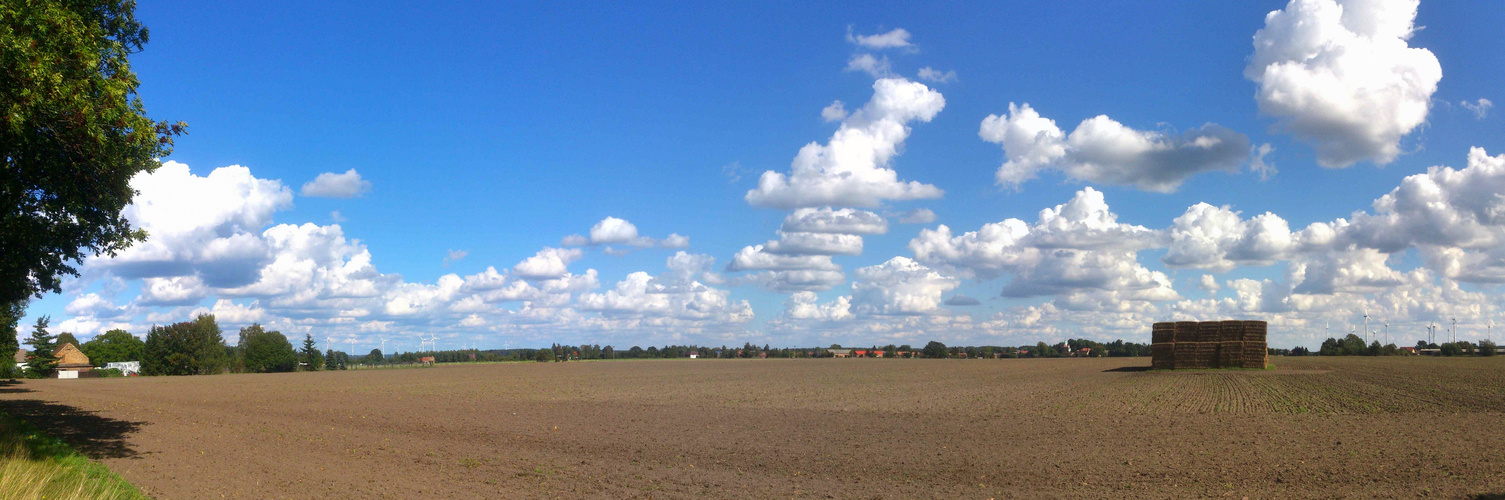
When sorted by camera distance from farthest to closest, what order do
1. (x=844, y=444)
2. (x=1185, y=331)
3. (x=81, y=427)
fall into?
(x=1185, y=331)
(x=81, y=427)
(x=844, y=444)

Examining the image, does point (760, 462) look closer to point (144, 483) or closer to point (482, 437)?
point (482, 437)

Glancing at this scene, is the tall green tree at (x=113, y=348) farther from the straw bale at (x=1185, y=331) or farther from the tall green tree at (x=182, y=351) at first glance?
the straw bale at (x=1185, y=331)

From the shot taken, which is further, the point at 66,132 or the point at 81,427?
the point at 81,427

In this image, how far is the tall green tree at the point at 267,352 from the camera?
125750 millimetres

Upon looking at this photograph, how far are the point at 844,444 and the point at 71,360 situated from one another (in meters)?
142

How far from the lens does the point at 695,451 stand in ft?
75.0

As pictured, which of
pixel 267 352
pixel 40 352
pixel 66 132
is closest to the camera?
pixel 66 132

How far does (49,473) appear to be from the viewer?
48.0 ft

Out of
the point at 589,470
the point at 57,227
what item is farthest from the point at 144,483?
the point at 589,470

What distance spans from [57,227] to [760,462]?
56.4 feet

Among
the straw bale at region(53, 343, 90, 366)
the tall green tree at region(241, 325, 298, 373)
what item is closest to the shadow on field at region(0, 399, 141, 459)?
the tall green tree at region(241, 325, 298, 373)

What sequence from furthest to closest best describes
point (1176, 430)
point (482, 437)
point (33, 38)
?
point (482, 437) < point (1176, 430) < point (33, 38)

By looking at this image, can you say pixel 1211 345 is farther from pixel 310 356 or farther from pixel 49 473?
pixel 310 356

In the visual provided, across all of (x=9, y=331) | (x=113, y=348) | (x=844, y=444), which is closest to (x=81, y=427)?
(x=844, y=444)
